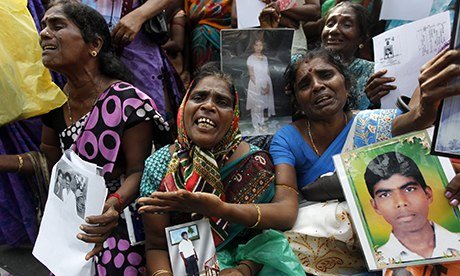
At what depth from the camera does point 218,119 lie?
212 centimetres

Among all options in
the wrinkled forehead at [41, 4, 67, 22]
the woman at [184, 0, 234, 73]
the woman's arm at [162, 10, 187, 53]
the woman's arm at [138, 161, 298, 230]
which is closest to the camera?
the woman's arm at [138, 161, 298, 230]

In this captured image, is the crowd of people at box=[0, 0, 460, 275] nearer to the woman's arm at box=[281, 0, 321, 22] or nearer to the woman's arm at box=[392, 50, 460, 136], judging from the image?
the woman's arm at box=[392, 50, 460, 136]

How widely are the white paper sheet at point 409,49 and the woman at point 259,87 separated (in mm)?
552

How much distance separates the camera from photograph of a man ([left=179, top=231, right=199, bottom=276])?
6.37 feet

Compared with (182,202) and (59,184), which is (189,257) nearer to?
(182,202)

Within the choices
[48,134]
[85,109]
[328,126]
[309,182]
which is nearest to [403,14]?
[328,126]

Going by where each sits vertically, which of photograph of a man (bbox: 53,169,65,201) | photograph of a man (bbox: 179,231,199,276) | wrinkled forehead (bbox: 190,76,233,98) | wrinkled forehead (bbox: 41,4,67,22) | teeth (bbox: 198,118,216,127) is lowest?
photograph of a man (bbox: 179,231,199,276)

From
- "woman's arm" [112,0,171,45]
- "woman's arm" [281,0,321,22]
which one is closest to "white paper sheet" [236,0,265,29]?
"woman's arm" [281,0,321,22]

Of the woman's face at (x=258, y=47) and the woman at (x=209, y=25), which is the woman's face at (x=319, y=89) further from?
the woman at (x=209, y=25)

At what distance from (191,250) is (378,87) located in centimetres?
115

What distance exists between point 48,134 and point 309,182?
1.30 m

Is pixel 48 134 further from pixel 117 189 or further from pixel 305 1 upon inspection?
pixel 305 1

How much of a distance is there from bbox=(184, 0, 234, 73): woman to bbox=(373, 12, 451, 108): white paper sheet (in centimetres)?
115

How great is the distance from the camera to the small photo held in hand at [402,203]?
1.78 m
